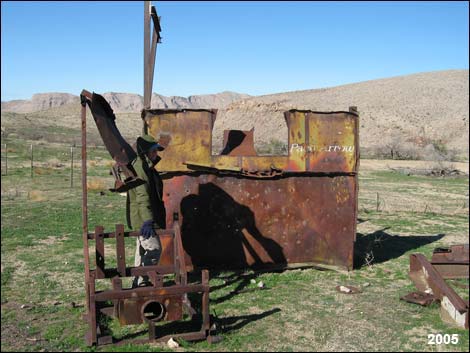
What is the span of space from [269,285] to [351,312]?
1.21 m

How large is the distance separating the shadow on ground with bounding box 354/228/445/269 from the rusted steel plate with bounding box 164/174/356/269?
75 cm

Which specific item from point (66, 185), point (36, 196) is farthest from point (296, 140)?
point (66, 185)

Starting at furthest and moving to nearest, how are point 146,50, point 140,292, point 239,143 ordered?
point 146,50 < point 239,143 < point 140,292

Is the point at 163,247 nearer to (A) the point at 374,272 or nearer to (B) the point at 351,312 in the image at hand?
(B) the point at 351,312

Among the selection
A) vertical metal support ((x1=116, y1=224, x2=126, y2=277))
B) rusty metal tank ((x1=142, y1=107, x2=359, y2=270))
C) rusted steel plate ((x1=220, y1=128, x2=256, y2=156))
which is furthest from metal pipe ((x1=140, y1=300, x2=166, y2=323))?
rusted steel plate ((x1=220, y1=128, x2=256, y2=156))

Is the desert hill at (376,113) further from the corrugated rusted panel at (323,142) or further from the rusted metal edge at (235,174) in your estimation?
the corrugated rusted panel at (323,142)

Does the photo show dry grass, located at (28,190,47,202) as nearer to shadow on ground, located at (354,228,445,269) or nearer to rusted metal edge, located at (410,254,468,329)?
shadow on ground, located at (354,228,445,269)

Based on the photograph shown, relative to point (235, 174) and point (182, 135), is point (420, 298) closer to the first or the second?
point (235, 174)

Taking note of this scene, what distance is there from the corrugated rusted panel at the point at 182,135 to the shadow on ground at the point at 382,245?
290 cm

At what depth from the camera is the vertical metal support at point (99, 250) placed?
5.29 metres

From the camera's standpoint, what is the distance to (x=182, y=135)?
6371 mm

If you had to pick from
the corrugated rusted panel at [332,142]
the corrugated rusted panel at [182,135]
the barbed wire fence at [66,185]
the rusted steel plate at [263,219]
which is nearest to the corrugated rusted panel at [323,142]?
the corrugated rusted panel at [332,142]

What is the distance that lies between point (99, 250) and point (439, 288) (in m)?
3.74

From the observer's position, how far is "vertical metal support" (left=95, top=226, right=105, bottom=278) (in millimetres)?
5285
